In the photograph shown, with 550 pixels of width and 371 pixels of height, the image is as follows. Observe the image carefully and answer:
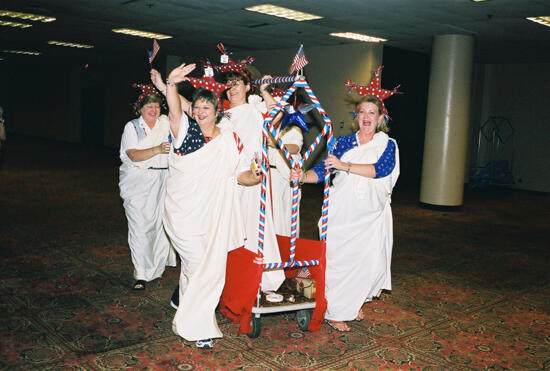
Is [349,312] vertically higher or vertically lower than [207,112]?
lower

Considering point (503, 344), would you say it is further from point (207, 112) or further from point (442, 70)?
point (442, 70)

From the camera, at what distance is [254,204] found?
380cm

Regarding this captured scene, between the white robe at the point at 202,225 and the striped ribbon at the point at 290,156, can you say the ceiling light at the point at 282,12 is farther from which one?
the white robe at the point at 202,225

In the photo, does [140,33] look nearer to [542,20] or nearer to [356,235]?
[542,20]

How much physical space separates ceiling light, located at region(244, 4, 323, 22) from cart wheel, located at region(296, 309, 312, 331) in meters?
4.88

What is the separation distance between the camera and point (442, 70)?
8828 mm

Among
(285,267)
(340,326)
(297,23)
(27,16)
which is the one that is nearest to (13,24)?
(27,16)

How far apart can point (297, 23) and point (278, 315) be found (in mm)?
5728

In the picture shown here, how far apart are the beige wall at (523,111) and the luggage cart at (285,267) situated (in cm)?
1058

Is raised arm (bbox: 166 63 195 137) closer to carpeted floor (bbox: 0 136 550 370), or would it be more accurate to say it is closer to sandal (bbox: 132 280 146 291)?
carpeted floor (bbox: 0 136 550 370)

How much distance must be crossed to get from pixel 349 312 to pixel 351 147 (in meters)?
1.11

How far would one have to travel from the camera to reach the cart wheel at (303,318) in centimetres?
349

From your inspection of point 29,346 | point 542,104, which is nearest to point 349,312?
point 29,346

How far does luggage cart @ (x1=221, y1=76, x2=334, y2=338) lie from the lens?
126 inches
